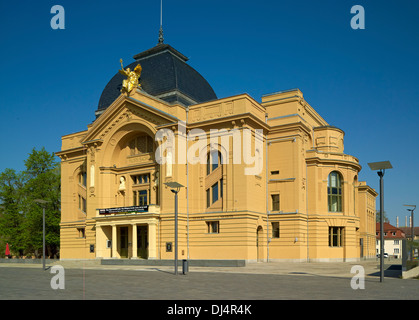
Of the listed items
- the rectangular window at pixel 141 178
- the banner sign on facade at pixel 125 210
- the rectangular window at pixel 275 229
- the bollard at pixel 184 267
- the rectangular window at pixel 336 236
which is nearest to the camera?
the bollard at pixel 184 267

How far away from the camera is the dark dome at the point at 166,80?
157 feet

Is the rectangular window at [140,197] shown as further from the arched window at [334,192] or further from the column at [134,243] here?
the arched window at [334,192]

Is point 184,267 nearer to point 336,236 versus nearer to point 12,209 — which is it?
point 336,236

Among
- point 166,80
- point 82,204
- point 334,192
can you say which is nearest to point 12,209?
point 82,204

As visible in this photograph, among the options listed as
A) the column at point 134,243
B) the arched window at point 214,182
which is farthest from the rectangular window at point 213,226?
the column at point 134,243

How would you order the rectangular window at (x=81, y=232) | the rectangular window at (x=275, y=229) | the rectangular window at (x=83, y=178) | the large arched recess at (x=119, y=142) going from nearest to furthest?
the rectangular window at (x=275, y=229), the large arched recess at (x=119, y=142), the rectangular window at (x=81, y=232), the rectangular window at (x=83, y=178)

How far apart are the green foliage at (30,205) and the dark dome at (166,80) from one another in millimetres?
15289

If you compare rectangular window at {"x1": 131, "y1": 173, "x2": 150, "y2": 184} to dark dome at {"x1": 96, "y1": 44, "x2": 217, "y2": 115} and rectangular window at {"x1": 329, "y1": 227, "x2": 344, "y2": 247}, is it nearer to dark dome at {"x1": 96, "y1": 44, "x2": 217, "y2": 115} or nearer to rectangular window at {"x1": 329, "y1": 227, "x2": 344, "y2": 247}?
dark dome at {"x1": 96, "y1": 44, "x2": 217, "y2": 115}

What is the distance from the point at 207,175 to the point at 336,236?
15575mm

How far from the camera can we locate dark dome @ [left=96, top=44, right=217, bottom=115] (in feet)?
157

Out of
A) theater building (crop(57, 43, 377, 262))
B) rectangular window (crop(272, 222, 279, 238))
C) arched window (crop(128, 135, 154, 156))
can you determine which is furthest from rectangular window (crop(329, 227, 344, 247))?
arched window (crop(128, 135, 154, 156))

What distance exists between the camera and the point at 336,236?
1859 inches

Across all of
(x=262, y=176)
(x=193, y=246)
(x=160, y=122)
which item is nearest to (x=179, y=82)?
(x=160, y=122)
